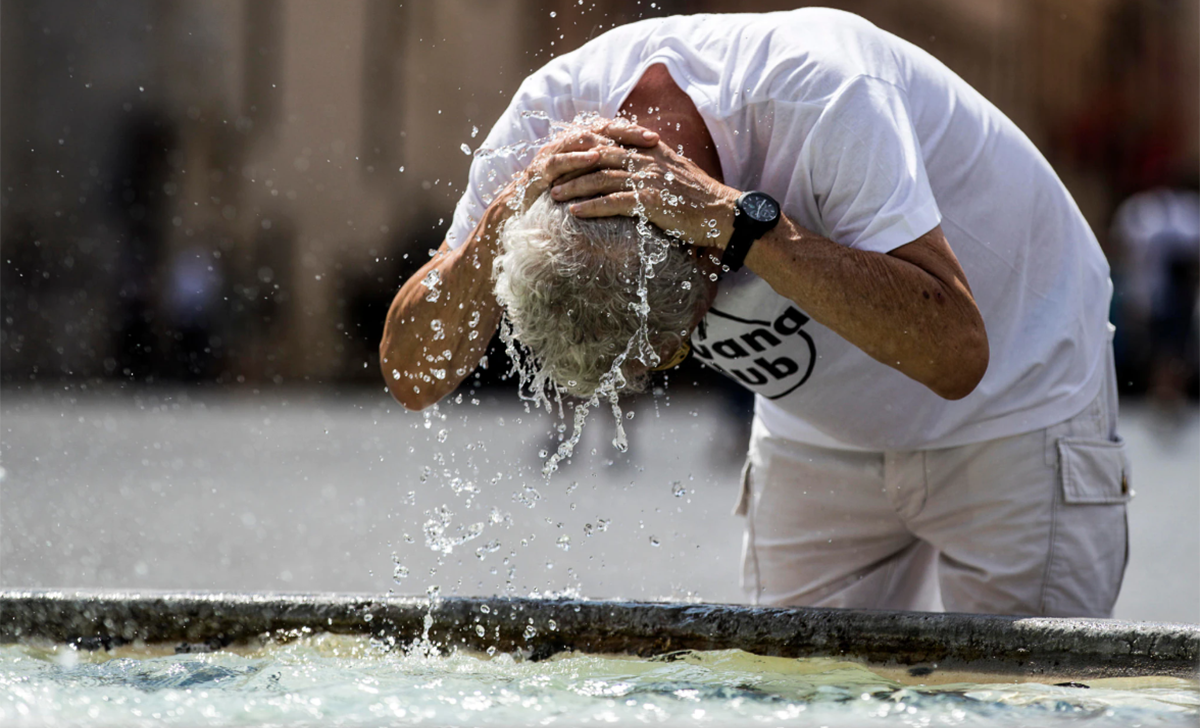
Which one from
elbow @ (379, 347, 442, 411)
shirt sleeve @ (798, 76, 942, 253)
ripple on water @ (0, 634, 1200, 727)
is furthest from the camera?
elbow @ (379, 347, 442, 411)

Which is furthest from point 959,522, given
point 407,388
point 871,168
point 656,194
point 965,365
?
point 407,388

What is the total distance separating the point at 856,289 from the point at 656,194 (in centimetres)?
31

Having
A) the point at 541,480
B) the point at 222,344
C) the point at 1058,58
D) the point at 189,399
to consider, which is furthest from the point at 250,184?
the point at 1058,58

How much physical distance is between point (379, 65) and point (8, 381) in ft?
15.7

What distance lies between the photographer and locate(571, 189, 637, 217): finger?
1925mm

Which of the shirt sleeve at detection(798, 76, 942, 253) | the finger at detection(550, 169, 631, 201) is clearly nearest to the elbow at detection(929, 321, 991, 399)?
the shirt sleeve at detection(798, 76, 942, 253)

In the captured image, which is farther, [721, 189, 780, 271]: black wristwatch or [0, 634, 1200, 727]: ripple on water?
[721, 189, 780, 271]: black wristwatch

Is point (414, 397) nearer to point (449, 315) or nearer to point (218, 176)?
point (449, 315)

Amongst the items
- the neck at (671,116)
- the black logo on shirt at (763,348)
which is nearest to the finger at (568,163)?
the neck at (671,116)

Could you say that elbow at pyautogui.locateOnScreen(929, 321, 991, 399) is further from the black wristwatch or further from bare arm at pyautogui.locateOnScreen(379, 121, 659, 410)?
bare arm at pyautogui.locateOnScreen(379, 121, 659, 410)

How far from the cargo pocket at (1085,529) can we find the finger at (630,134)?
88cm

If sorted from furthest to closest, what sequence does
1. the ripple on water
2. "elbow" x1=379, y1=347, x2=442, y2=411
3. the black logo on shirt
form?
1. "elbow" x1=379, y1=347, x2=442, y2=411
2. the black logo on shirt
3. the ripple on water

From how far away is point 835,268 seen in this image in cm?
193

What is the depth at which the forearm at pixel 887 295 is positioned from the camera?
1.92 metres
